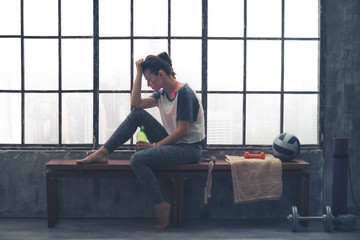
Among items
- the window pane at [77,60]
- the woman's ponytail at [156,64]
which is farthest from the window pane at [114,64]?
the woman's ponytail at [156,64]

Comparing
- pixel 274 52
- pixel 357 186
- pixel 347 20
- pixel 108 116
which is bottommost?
pixel 357 186

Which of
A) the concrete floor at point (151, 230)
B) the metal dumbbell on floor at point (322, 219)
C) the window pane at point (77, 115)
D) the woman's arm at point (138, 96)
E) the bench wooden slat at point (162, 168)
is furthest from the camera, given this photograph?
the window pane at point (77, 115)

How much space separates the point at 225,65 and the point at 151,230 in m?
1.66

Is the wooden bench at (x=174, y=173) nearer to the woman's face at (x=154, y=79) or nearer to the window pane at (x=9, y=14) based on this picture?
the woman's face at (x=154, y=79)

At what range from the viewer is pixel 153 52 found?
4.28 m

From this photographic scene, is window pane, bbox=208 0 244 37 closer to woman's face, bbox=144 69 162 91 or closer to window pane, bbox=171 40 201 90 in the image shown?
window pane, bbox=171 40 201 90

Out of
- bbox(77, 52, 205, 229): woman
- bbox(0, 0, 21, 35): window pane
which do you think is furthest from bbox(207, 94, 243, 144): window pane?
bbox(0, 0, 21, 35): window pane

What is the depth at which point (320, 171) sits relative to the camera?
425 cm

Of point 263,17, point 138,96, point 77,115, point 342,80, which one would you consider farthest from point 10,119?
point 342,80

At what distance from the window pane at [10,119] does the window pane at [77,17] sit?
0.81 metres

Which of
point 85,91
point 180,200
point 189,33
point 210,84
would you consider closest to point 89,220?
point 180,200

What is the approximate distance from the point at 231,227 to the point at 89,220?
128 centimetres

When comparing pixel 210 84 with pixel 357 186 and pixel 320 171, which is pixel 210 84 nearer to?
pixel 320 171

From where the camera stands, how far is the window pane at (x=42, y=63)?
169 inches
